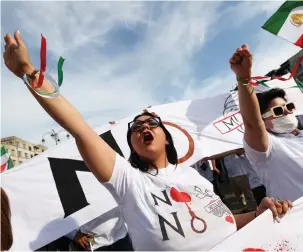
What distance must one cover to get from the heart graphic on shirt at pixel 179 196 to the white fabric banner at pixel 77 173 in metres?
1.97

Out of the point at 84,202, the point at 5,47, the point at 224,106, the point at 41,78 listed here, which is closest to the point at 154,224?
the point at 41,78

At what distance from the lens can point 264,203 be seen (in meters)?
1.45

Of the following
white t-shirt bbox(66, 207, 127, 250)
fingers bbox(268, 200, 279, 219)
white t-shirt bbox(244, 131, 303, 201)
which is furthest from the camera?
white t-shirt bbox(66, 207, 127, 250)

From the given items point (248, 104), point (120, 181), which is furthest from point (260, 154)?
point (120, 181)

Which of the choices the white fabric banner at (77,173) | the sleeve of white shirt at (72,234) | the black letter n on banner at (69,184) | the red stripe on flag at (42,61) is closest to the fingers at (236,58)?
the red stripe on flag at (42,61)

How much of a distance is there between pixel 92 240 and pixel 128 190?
1781 mm

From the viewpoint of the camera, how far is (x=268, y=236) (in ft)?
4.50

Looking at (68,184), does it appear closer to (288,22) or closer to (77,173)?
(77,173)

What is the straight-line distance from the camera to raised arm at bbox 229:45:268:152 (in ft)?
5.33

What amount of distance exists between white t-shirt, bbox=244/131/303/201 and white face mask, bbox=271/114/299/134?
1.28 feet

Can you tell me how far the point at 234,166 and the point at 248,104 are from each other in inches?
108

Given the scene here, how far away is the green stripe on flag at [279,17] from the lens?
152 inches

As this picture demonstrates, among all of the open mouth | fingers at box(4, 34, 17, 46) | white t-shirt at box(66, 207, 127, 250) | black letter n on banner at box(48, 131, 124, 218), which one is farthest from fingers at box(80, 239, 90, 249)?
fingers at box(4, 34, 17, 46)

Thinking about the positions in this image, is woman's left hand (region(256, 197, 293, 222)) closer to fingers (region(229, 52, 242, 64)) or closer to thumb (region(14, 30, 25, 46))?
fingers (region(229, 52, 242, 64))
